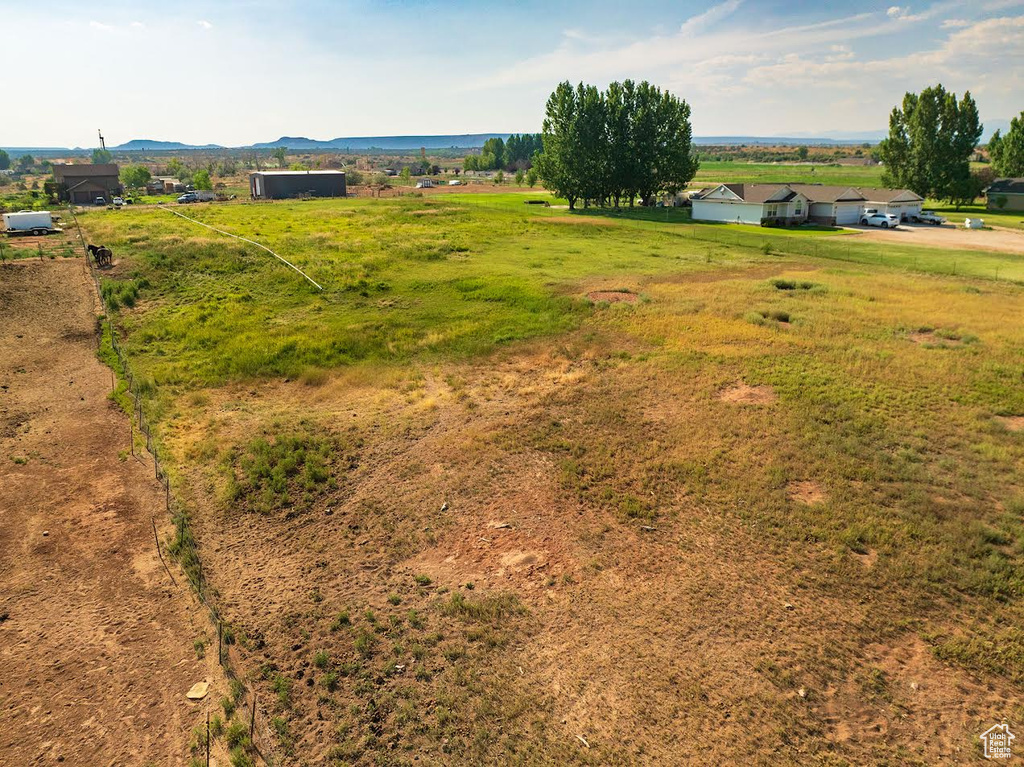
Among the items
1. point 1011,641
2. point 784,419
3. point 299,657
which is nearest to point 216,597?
point 299,657

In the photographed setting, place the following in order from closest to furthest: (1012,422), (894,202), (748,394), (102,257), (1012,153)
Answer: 1. (1012,422)
2. (748,394)
3. (102,257)
4. (894,202)
5. (1012,153)

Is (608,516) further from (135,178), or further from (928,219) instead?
(135,178)

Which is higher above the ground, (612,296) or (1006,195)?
(1006,195)

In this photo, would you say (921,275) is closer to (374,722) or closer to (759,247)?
(759,247)

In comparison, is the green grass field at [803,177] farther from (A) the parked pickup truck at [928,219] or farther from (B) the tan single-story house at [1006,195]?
(A) the parked pickup truck at [928,219]

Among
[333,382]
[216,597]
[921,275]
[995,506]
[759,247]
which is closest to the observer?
[216,597]

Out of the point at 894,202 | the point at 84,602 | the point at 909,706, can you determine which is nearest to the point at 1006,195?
the point at 894,202
